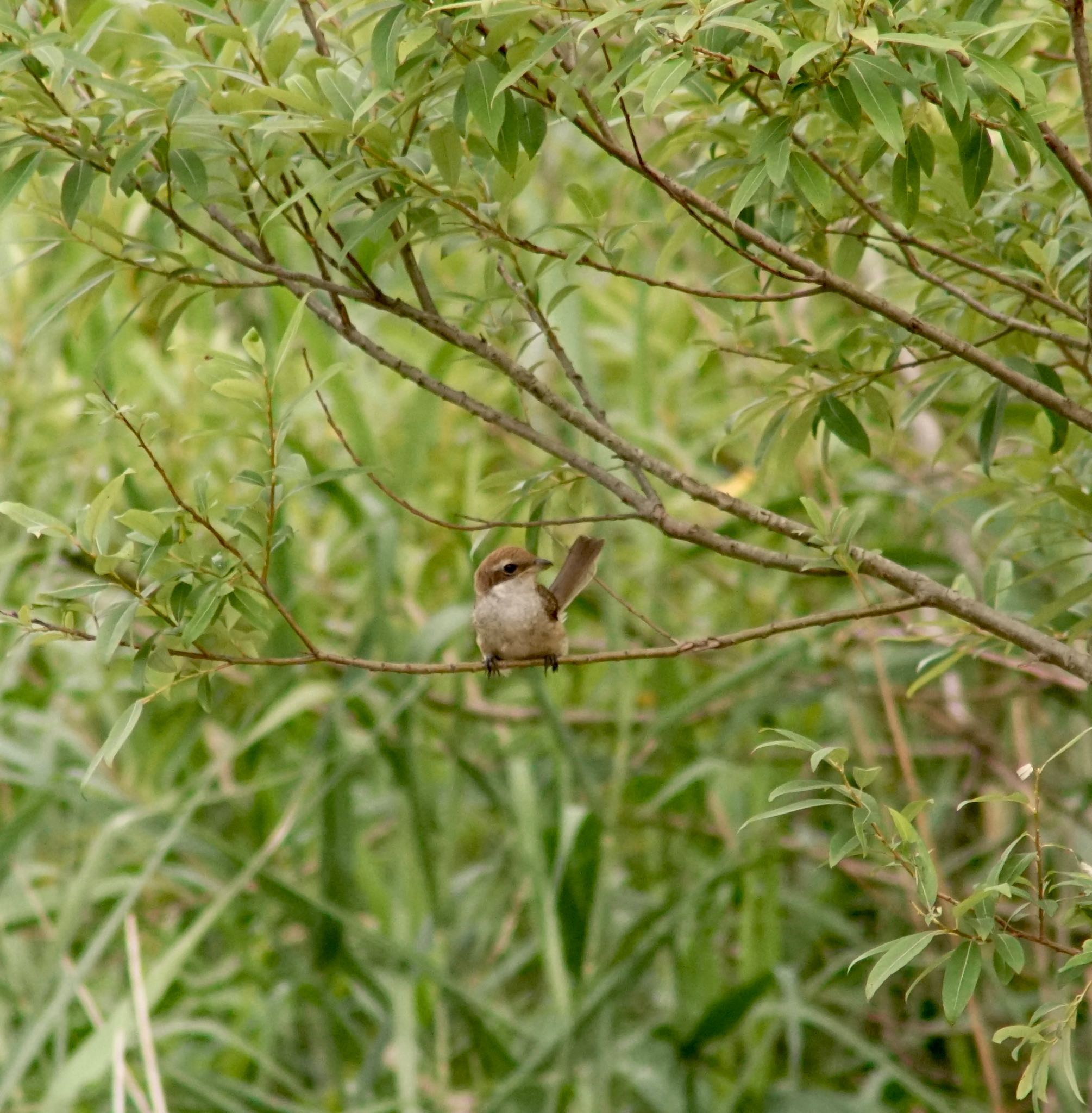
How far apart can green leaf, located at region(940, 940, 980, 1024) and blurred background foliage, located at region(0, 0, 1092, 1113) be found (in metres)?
0.01

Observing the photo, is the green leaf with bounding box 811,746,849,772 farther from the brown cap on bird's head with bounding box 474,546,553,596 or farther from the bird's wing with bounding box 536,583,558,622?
the brown cap on bird's head with bounding box 474,546,553,596

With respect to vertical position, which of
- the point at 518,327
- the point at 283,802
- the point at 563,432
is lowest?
the point at 283,802

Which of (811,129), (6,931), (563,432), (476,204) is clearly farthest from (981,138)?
(6,931)

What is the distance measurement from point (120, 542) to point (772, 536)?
1968 millimetres

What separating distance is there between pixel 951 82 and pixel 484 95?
550mm

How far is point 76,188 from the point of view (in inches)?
79.0

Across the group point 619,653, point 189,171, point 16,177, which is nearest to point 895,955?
point 619,653

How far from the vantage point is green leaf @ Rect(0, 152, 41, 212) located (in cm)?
192

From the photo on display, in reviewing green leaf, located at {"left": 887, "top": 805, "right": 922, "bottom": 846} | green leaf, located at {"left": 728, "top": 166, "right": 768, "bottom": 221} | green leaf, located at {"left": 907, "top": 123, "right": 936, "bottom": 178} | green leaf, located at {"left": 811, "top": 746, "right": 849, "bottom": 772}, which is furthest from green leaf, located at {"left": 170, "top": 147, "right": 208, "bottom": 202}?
green leaf, located at {"left": 887, "top": 805, "right": 922, "bottom": 846}

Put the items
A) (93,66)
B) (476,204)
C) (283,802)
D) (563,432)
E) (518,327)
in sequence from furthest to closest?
(283,802) < (563,432) < (518,327) < (476,204) < (93,66)

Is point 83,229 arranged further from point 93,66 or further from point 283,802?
point 283,802

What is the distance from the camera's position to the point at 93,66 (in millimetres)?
1892

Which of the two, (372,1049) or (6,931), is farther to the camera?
(6,931)

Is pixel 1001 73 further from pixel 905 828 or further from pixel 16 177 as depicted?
pixel 16 177
